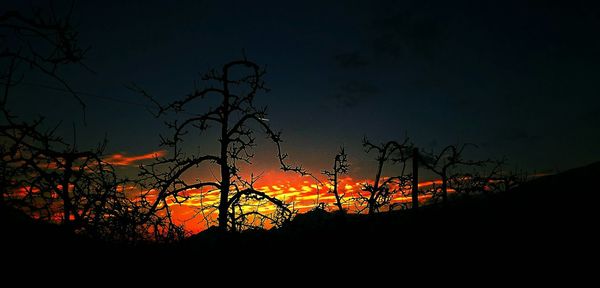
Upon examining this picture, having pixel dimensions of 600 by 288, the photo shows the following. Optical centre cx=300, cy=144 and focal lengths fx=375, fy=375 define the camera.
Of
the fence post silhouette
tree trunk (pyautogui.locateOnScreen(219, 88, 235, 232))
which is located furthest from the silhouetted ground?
the fence post silhouette

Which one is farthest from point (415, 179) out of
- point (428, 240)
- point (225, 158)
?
point (428, 240)

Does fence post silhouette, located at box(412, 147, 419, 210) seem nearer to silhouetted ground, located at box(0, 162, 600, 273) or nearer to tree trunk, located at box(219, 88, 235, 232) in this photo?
tree trunk, located at box(219, 88, 235, 232)

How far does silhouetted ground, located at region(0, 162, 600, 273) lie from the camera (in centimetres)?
438

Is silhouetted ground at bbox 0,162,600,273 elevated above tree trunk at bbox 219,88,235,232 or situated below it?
below

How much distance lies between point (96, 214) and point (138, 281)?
1769mm

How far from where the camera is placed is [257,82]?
38.2ft

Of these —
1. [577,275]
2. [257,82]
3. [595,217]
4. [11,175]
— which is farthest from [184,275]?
[257,82]

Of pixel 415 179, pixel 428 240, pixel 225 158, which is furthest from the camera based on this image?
pixel 415 179

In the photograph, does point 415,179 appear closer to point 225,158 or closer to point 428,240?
point 225,158

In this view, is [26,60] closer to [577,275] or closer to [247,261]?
[247,261]

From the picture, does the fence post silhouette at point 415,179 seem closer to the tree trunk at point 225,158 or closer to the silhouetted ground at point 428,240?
the tree trunk at point 225,158

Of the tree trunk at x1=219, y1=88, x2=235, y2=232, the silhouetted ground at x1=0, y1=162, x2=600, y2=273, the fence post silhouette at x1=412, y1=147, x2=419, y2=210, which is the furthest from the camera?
the fence post silhouette at x1=412, y1=147, x2=419, y2=210

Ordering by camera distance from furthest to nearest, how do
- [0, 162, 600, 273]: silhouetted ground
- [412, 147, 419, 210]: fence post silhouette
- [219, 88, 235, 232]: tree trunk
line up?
[412, 147, 419, 210]: fence post silhouette → [219, 88, 235, 232]: tree trunk → [0, 162, 600, 273]: silhouetted ground

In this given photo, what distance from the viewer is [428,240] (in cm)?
559
